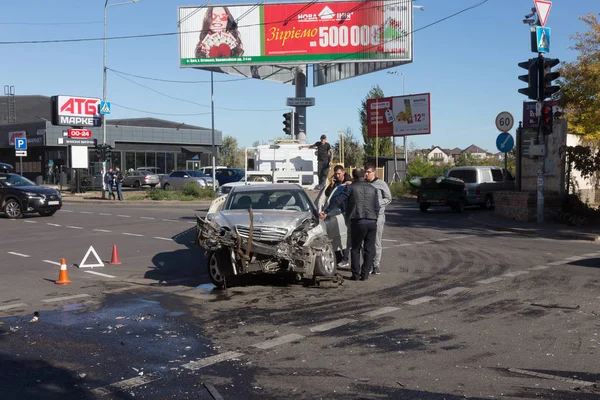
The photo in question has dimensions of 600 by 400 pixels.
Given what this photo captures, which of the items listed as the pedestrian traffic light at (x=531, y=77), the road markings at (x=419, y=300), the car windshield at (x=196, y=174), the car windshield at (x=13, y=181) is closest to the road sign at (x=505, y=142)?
the pedestrian traffic light at (x=531, y=77)

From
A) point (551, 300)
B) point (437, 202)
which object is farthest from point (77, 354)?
point (437, 202)

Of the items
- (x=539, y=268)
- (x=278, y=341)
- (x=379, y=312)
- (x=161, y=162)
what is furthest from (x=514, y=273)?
(x=161, y=162)

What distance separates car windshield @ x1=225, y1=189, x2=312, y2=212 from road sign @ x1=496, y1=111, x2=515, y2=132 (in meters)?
13.6

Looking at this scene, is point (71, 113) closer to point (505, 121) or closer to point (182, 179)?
point (182, 179)

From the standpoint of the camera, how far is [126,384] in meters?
5.58

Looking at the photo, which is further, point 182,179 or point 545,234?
point 182,179

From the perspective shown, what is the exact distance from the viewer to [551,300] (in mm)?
9102

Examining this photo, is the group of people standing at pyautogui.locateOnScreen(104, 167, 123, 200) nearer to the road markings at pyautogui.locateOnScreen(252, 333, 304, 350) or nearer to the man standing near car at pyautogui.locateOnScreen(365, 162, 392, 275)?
the man standing near car at pyautogui.locateOnScreen(365, 162, 392, 275)

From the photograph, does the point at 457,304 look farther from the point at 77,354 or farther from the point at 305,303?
the point at 77,354

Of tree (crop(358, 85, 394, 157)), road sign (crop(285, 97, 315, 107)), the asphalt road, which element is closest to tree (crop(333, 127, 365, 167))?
tree (crop(358, 85, 394, 157))

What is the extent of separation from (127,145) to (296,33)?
3430 centimetres

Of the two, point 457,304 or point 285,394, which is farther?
point 457,304

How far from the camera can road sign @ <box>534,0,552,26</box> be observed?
18.7 m

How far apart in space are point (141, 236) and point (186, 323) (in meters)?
10.5
